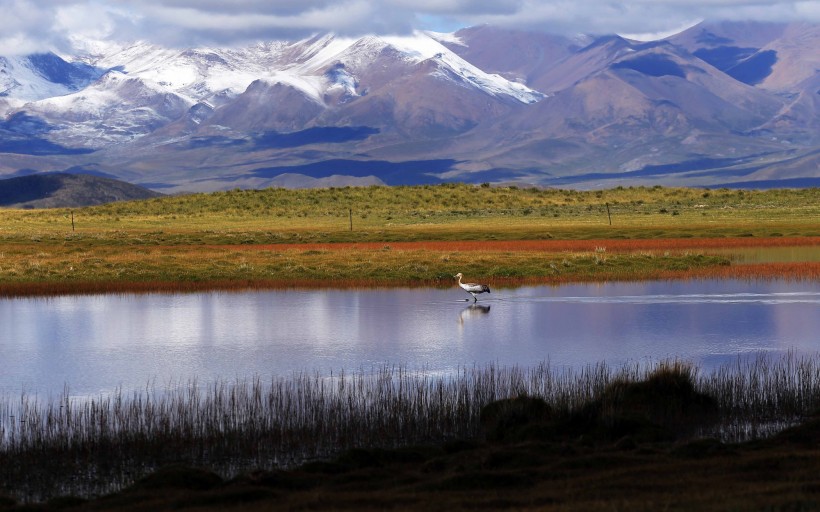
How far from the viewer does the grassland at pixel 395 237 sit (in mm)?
57500

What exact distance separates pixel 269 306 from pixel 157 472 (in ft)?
90.8

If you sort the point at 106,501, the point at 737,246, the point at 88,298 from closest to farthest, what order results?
the point at 106,501 < the point at 88,298 < the point at 737,246

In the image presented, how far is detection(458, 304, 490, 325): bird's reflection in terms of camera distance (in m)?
41.9

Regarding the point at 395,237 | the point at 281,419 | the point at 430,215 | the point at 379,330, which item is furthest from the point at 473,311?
the point at 430,215

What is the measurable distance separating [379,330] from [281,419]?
1513 cm

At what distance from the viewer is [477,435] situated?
22.9 m

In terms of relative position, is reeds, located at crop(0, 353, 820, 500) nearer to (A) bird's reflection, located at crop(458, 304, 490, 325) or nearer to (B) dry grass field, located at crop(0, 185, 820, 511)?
(B) dry grass field, located at crop(0, 185, 820, 511)

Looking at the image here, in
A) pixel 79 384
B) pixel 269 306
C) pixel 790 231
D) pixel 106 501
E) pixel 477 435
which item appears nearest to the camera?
pixel 106 501

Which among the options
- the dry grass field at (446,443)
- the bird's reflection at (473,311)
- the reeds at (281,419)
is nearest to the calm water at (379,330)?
the bird's reflection at (473,311)

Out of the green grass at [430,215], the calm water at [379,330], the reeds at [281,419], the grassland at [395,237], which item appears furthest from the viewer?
the green grass at [430,215]

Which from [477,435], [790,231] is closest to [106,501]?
[477,435]

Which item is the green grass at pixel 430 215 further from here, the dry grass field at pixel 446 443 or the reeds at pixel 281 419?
the dry grass field at pixel 446 443

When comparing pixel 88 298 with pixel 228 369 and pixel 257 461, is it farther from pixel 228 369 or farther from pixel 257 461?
pixel 257 461

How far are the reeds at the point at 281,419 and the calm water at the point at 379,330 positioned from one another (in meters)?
3.21
